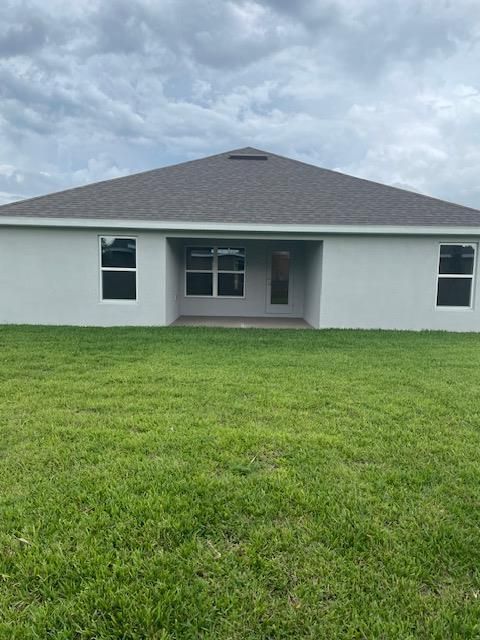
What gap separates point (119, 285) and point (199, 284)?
3139 mm

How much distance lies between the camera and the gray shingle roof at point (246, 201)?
36.1ft

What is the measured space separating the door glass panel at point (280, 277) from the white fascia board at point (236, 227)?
2.81 m

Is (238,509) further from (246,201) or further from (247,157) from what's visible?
(247,157)

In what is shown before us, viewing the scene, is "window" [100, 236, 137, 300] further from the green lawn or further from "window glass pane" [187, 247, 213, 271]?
the green lawn

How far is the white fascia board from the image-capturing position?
1069 centimetres

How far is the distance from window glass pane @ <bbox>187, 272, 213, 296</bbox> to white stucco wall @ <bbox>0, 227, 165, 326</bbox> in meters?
2.61

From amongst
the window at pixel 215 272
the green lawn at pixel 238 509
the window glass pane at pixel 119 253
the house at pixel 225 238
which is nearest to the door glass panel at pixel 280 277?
the window at pixel 215 272

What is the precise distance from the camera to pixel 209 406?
483 centimetres

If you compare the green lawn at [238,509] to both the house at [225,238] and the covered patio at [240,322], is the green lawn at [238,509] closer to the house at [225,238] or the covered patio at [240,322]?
the house at [225,238]

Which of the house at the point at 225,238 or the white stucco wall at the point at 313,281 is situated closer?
the house at the point at 225,238

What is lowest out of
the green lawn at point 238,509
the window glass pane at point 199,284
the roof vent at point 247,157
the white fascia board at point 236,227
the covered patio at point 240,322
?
the green lawn at point 238,509

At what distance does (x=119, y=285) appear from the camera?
36.8ft

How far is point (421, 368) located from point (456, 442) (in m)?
3.15

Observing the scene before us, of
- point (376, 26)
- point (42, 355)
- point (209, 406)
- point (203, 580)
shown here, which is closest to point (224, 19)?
point (376, 26)
